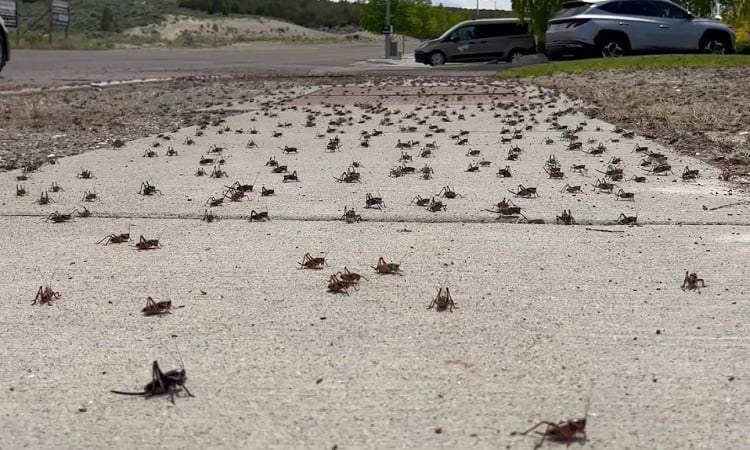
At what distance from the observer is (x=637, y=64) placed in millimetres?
20844

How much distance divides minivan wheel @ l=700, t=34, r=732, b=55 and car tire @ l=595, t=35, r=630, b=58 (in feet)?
7.14

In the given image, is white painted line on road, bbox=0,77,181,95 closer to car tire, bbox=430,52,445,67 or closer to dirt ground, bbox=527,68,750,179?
dirt ground, bbox=527,68,750,179

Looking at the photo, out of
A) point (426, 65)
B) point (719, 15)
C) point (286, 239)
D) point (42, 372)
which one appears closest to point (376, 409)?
point (42, 372)

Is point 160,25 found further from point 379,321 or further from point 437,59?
point 379,321

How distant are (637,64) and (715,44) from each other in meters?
5.49

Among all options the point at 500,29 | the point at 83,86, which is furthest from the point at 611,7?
the point at 83,86

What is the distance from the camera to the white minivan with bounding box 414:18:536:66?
33062 mm

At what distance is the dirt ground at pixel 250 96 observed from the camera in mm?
9555

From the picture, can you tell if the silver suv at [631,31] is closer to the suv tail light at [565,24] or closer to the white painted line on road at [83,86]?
the suv tail light at [565,24]

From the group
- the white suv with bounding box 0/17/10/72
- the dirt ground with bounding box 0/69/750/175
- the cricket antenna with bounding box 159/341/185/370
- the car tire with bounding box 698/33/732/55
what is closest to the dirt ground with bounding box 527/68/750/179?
the dirt ground with bounding box 0/69/750/175

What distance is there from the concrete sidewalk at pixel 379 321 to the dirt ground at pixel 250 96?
248 cm

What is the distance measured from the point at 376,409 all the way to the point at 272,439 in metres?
0.39

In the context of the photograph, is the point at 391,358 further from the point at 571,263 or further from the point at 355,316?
the point at 571,263

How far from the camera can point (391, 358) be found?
11.8ft
